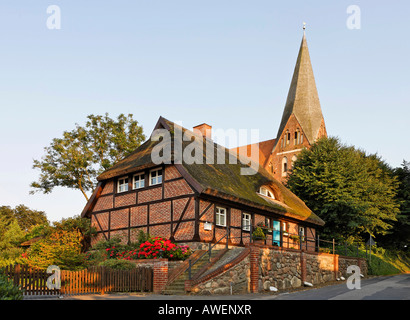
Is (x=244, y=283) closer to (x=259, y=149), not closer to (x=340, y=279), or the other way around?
(x=340, y=279)

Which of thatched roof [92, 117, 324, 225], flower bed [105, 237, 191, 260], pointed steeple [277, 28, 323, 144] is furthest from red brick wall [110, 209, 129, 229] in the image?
pointed steeple [277, 28, 323, 144]

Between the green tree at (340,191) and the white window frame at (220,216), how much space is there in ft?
39.7

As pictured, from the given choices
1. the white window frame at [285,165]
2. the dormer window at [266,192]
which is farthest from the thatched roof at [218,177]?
the white window frame at [285,165]

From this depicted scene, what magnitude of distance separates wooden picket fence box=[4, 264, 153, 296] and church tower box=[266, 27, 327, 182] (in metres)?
47.2

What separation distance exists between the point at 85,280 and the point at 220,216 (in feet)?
25.5

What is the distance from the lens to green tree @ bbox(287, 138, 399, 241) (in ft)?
103

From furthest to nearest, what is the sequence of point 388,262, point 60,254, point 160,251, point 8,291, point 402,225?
1. point 402,225
2. point 388,262
3. point 60,254
4. point 160,251
5. point 8,291

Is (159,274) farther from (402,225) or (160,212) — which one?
(402,225)

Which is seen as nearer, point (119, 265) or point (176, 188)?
point (119, 265)

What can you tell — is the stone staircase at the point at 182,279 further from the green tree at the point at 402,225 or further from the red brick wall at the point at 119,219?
the green tree at the point at 402,225

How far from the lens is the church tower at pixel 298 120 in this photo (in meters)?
61.9

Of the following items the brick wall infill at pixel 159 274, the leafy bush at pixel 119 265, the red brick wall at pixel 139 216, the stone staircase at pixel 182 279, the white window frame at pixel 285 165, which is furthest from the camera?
the white window frame at pixel 285 165

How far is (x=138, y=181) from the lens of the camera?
24.0 metres

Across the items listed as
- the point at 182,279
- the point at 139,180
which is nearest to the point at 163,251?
the point at 182,279
